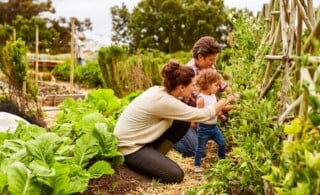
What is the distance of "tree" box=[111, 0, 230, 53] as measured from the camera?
27.4 meters

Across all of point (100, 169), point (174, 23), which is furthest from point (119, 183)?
point (174, 23)

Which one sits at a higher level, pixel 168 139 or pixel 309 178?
pixel 309 178

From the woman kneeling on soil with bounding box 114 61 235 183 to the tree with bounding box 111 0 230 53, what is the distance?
918 inches

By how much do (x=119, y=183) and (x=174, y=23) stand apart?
25029mm

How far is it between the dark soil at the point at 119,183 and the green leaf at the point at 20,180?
559mm

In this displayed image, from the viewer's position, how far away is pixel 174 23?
2830 cm

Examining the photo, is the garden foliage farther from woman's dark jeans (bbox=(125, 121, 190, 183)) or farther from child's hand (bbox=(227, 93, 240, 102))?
child's hand (bbox=(227, 93, 240, 102))

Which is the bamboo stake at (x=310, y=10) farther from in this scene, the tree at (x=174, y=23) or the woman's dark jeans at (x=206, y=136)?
the tree at (x=174, y=23)

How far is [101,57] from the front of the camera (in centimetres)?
1056

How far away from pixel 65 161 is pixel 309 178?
2325 mm

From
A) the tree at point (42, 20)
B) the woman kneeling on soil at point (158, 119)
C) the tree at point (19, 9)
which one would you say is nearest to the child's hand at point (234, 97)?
the woman kneeling on soil at point (158, 119)

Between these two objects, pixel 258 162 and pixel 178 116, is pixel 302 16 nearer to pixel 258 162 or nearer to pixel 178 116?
pixel 258 162

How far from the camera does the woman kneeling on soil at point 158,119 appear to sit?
3795 mm

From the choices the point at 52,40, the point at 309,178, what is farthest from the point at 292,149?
the point at 52,40
